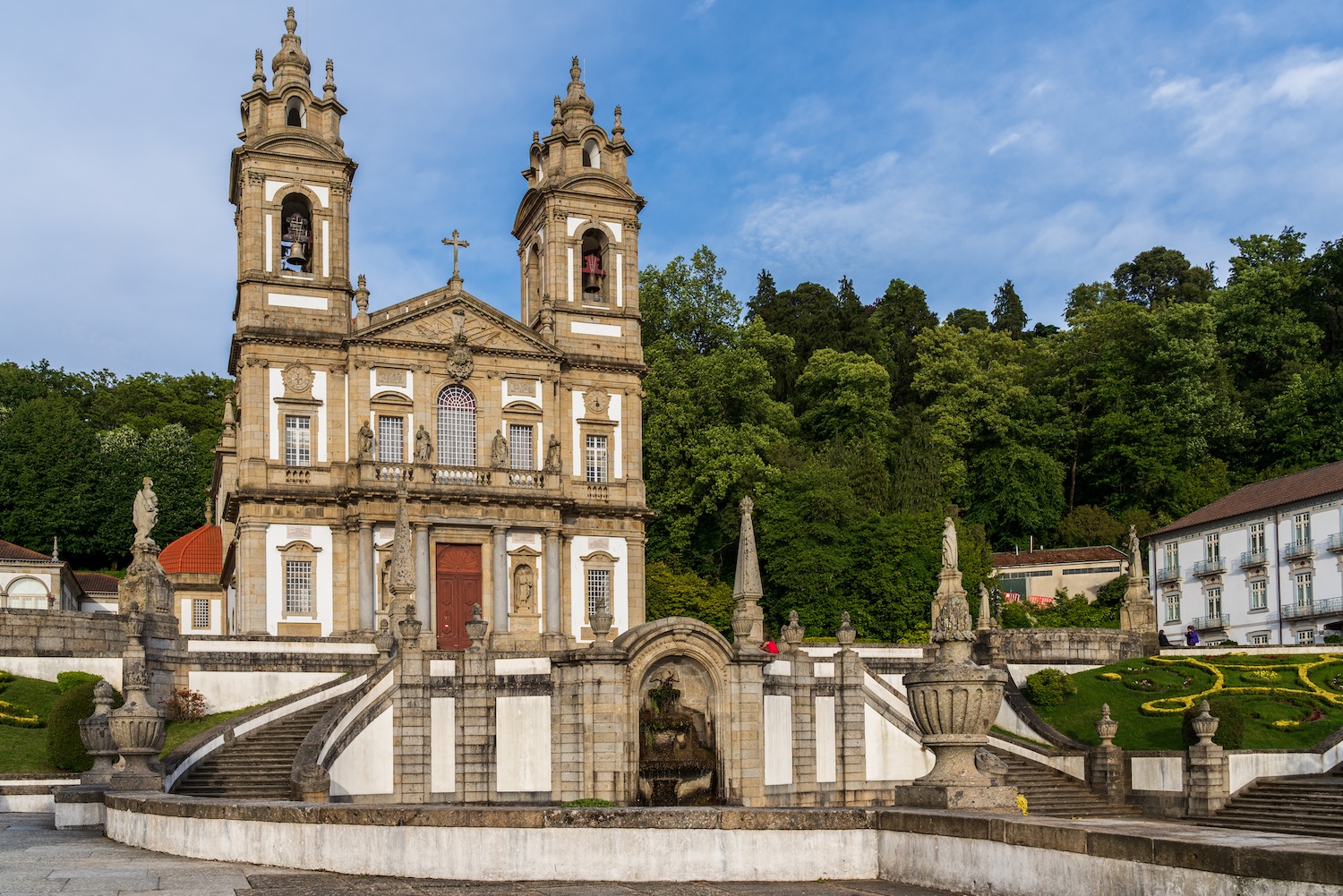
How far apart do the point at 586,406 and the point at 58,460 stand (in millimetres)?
39873

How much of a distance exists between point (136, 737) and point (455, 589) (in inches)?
913

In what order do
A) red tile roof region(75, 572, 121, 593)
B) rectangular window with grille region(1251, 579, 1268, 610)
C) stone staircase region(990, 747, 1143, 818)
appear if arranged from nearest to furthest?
stone staircase region(990, 747, 1143, 818), rectangular window with grille region(1251, 579, 1268, 610), red tile roof region(75, 572, 121, 593)

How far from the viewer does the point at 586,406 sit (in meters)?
51.0

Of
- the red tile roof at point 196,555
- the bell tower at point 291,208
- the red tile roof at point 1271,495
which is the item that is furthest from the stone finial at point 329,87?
the red tile roof at point 1271,495

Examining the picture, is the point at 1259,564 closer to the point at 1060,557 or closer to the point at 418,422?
the point at 1060,557

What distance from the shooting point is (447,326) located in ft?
161

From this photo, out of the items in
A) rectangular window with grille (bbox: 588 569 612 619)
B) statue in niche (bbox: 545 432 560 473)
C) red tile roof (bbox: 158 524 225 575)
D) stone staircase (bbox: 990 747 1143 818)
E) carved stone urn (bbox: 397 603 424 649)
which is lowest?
stone staircase (bbox: 990 747 1143 818)

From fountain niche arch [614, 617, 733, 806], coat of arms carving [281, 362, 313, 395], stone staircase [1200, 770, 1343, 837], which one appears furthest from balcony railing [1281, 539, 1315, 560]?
coat of arms carving [281, 362, 313, 395]

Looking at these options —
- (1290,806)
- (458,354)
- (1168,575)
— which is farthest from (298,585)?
(1168,575)

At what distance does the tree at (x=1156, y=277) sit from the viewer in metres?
93.1

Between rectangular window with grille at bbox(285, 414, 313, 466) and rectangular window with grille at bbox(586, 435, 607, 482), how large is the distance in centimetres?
935

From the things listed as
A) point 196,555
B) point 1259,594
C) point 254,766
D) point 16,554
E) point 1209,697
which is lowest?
point 254,766

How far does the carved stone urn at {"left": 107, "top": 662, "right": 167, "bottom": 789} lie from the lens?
23.6 metres

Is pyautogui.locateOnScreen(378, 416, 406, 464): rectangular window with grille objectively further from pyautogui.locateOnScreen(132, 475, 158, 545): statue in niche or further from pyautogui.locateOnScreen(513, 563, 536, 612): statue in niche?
pyautogui.locateOnScreen(132, 475, 158, 545): statue in niche
